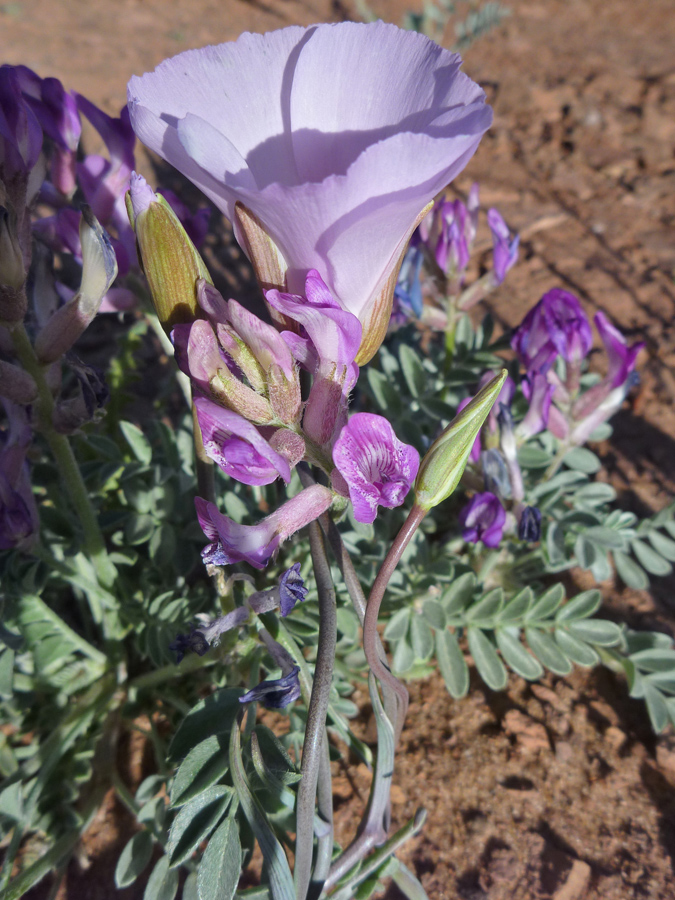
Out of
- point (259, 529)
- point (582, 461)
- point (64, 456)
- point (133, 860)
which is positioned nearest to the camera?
point (259, 529)

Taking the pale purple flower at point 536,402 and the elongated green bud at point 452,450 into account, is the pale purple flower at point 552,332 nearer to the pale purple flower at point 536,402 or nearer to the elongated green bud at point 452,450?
the pale purple flower at point 536,402

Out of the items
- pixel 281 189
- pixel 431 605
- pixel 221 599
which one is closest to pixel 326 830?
pixel 221 599

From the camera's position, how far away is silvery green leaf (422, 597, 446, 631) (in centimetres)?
133

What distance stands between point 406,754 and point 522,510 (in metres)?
0.61

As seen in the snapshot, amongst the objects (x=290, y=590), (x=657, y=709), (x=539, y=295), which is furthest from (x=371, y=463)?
(x=539, y=295)

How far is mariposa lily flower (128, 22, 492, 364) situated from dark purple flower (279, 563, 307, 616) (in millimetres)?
295

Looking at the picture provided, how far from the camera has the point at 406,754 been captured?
1526 mm

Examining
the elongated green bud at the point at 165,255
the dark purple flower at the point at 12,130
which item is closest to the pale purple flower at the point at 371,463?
the elongated green bud at the point at 165,255

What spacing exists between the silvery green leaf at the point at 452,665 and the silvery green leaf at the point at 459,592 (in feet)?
0.22

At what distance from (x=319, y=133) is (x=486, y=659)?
1.07 meters

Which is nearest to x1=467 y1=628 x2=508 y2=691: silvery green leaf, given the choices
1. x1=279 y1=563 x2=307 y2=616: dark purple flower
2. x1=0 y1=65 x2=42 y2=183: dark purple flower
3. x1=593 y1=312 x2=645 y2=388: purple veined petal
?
x1=593 y1=312 x2=645 y2=388: purple veined petal

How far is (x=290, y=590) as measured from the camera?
0.79 metres

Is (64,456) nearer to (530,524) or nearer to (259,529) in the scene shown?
(259,529)

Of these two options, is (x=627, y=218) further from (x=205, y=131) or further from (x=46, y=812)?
(x=46, y=812)
